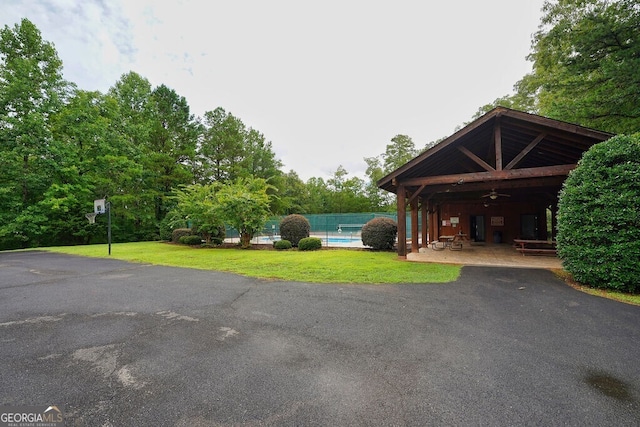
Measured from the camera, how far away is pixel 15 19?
699 inches

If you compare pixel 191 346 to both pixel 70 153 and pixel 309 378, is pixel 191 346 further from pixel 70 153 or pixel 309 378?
pixel 70 153

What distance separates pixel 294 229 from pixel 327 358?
38.7 feet

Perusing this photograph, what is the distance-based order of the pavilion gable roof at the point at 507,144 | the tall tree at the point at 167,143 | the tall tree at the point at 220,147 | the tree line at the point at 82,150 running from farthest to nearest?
the tall tree at the point at 220,147, the tall tree at the point at 167,143, the tree line at the point at 82,150, the pavilion gable roof at the point at 507,144

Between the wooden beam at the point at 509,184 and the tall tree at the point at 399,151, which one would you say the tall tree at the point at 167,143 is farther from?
the tall tree at the point at 399,151

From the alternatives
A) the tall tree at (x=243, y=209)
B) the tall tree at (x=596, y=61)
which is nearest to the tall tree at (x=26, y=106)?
the tall tree at (x=243, y=209)

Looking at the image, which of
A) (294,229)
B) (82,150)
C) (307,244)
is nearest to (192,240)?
(294,229)

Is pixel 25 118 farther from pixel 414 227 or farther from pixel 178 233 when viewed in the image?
pixel 414 227

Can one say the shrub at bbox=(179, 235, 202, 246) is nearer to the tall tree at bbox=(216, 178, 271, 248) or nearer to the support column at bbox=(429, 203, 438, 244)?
the tall tree at bbox=(216, 178, 271, 248)

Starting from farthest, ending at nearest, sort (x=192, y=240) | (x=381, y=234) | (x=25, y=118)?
(x=25, y=118) < (x=192, y=240) < (x=381, y=234)

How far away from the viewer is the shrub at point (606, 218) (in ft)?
16.6

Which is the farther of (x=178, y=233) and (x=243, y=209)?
(x=178, y=233)

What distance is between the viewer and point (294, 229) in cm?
1453

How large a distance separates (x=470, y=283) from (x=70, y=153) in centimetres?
2751

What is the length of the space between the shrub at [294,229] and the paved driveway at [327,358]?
923 cm
